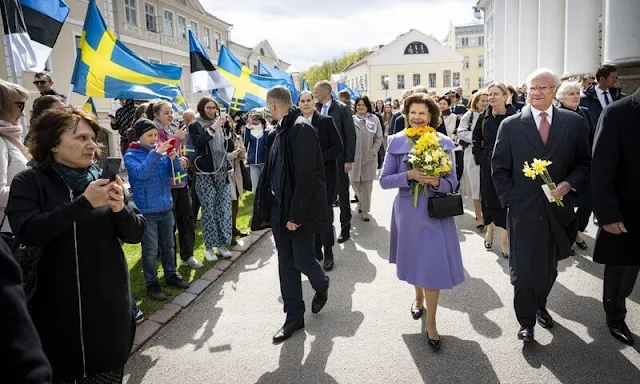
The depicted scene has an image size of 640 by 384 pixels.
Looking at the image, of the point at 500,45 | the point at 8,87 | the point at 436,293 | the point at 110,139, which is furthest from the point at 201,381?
the point at 500,45

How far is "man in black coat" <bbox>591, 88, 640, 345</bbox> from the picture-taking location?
3.62 m

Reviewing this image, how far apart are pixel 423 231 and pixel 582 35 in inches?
534

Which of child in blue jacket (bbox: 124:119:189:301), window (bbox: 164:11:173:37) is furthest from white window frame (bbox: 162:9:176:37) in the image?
child in blue jacket (bbox: 124:119:189:301)

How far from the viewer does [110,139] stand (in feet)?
86.6

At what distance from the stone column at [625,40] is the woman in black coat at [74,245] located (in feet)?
34.7

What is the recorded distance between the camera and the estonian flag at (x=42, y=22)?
17.7ft

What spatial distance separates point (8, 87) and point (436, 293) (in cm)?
379

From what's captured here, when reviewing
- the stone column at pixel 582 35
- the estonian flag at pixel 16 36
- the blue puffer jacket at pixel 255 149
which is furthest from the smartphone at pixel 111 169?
the stone column at pixel 582 35

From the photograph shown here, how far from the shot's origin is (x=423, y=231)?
13.3ft

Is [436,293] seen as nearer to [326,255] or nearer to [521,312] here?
[521,312]

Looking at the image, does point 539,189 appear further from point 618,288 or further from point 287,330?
point 287,330

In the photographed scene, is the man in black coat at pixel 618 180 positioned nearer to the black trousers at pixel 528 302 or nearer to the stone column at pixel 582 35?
the black trousers at pixel 528 302

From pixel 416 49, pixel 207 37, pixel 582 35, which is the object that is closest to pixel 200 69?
pixel 582 35

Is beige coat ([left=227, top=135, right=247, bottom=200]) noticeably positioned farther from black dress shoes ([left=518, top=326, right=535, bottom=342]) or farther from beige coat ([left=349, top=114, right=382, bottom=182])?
black dress shoes ([left=518, top=326, right=535, bottom=342])
